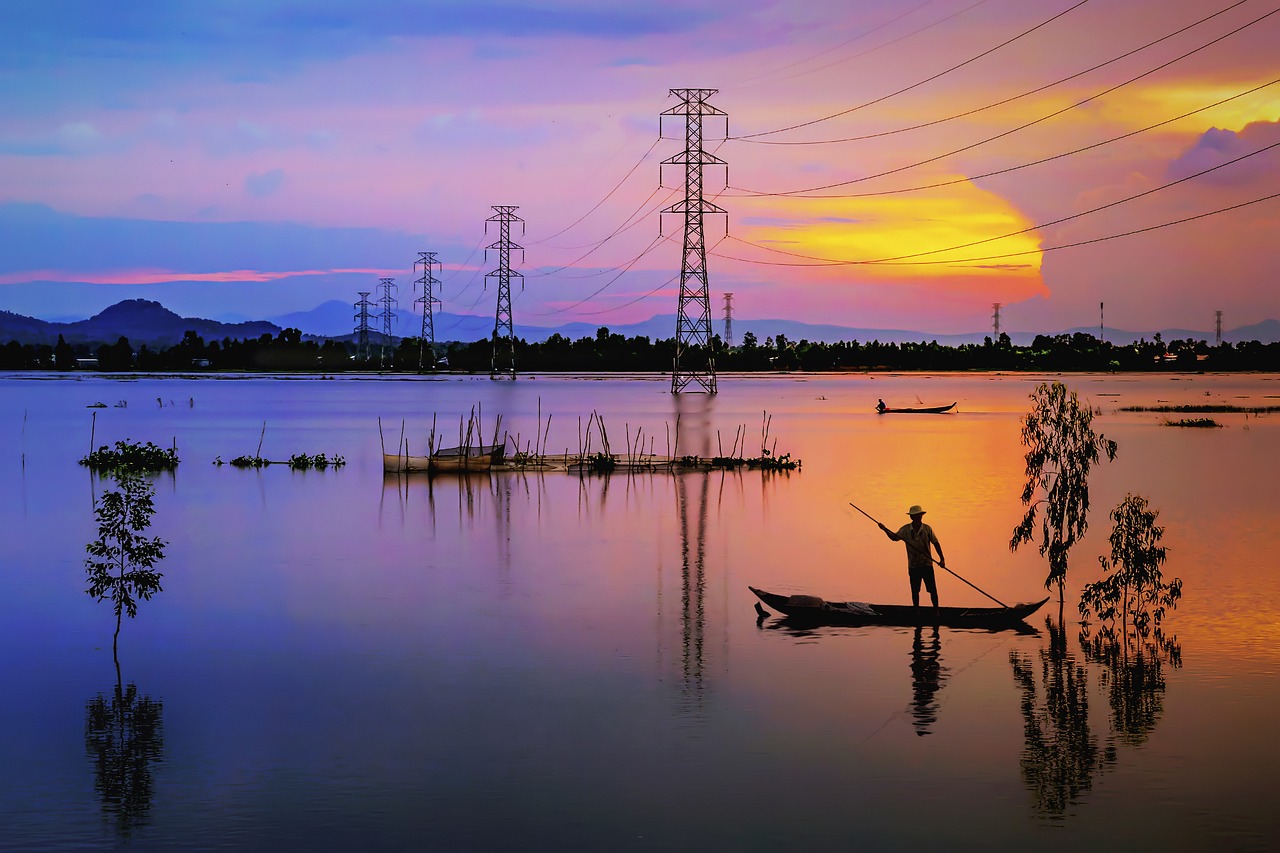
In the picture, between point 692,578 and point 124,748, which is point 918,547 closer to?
point 692,578

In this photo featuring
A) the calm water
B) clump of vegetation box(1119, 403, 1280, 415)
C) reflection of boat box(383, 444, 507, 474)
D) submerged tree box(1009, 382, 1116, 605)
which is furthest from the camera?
clump of vegetation box(1119, 403, 1280, 415)

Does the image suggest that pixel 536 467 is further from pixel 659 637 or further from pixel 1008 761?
pixel 1008 761

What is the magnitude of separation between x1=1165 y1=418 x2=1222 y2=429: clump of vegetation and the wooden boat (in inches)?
2979

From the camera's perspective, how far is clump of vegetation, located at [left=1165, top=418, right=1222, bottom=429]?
94438 mm

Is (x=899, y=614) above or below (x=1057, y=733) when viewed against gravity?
above

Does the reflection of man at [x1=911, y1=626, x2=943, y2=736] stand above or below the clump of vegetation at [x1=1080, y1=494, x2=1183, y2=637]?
below

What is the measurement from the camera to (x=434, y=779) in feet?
53.5

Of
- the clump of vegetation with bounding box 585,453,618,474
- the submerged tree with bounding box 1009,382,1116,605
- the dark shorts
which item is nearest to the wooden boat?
the dark shorts

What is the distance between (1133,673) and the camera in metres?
22.0

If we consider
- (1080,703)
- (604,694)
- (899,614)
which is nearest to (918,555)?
(899,614)

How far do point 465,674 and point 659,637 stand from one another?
4.68 m

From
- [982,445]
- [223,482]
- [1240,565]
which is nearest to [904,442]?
[982,445]

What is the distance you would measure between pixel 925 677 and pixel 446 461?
4027 cm

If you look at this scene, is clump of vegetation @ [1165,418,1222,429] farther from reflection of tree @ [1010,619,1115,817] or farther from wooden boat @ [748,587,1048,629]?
reflection of tree @ [1010,619,1115,817]
